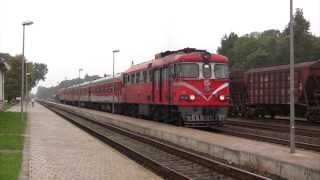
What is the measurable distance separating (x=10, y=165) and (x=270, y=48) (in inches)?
3634

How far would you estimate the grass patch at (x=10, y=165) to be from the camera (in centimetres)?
1151

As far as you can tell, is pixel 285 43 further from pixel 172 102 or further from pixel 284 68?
pixel 172 102

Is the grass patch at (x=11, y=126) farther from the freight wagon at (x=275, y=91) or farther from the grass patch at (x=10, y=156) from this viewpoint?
the freight wagon at (x=275, y=91)

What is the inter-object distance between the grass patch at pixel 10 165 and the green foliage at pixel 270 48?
7039 centimetres

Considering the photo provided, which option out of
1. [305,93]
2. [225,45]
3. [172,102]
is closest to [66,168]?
[172,102]

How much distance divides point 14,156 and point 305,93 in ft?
60.8

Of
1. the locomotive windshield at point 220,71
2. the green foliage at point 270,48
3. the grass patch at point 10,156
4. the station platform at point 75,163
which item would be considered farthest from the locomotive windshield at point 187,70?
the green foliage at point 270,48

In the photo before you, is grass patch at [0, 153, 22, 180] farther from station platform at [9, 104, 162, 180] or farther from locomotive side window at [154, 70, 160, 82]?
locomotive side window at [154, 70, 160, 82]

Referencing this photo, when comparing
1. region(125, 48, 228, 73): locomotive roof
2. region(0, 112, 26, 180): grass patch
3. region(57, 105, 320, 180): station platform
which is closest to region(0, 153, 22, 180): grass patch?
region(0, 112, 26, 180): grass patch

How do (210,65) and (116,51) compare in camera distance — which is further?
(116,51)

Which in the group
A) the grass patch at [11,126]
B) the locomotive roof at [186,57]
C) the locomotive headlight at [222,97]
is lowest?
the grass patch at [11,126]

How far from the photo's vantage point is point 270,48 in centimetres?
10206

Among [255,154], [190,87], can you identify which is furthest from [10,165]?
[190,87]

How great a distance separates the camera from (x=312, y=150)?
16.3 meters
